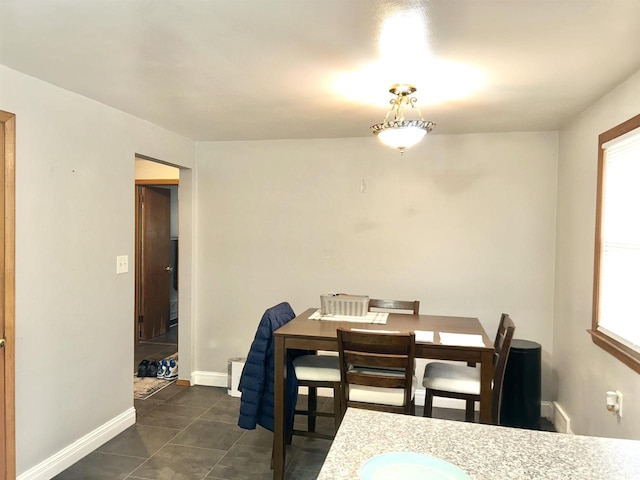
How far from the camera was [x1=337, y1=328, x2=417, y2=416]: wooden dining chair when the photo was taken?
223 cm

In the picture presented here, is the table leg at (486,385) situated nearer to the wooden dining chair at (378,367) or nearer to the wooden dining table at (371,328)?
the wooden dining table at (371,328)

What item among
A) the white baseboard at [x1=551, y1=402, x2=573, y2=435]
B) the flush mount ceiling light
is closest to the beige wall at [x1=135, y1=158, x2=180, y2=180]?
the flush mount ceiling light

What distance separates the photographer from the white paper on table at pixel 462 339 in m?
2.35

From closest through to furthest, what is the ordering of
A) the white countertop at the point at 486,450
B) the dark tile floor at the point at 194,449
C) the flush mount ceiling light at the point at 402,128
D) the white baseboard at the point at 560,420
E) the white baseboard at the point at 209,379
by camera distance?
the white countertop at the point at 486,450 → the flush mount ceiling light at the point at 402,128 → the dark tile floor at the point at 194,449 → the white baseboard at the point at 560,420 → the white baseboard at the point at 209,379

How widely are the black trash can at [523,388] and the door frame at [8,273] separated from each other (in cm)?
309

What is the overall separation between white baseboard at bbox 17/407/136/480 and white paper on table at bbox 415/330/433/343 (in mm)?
2227

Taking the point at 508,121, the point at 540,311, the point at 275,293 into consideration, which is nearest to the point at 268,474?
the point at 275,293

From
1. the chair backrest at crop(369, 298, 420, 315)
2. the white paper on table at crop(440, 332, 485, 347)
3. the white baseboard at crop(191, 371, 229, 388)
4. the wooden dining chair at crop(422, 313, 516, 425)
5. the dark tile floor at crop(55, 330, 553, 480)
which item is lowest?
the dark tile floor at crop(55, 330, 553, 480)

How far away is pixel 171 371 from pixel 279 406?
2203 millimetres

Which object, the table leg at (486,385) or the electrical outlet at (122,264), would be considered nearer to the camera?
the table leg at (486,385)

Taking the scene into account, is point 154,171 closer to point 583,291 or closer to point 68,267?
point 68,267

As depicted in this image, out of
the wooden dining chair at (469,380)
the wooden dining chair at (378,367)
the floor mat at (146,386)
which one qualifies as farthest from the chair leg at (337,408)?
the floor mat at (146,386)

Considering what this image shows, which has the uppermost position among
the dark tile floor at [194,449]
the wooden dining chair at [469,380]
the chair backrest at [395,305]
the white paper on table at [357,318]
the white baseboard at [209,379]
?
the chair backrest at [395,305]

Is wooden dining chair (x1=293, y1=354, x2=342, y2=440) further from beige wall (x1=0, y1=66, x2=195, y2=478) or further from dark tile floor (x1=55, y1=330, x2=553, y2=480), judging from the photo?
beige wall (x1=0, y1=66, x2=195, y2=478)
